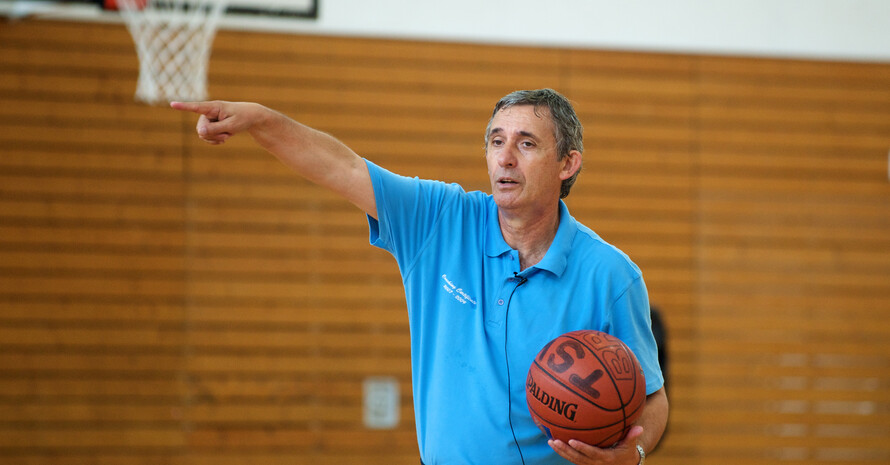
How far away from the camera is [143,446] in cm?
628

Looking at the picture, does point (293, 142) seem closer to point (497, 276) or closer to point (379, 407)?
point (497, 276)

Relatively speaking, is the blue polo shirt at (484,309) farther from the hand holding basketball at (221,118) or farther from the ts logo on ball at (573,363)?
the hand holding basketball at (221,118)

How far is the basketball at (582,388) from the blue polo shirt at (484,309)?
0.11 m

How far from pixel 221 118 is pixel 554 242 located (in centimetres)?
102

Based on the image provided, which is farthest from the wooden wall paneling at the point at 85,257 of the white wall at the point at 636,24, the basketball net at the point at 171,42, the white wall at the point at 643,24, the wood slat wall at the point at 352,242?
the white wall at the point at 643,24

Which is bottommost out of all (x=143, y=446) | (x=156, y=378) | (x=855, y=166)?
(x=143, y=446)

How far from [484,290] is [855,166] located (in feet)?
18.5

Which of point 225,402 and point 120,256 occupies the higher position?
point 120,256

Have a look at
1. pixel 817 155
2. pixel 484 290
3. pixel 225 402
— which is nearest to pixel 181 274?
pixel 225 402

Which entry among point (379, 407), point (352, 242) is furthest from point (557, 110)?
point (379, 407)

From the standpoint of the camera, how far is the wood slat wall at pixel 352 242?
6.26 m

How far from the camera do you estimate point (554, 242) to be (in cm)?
250

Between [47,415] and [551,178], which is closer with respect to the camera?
[551,178]

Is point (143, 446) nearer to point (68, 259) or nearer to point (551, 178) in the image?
point (68, 259)
